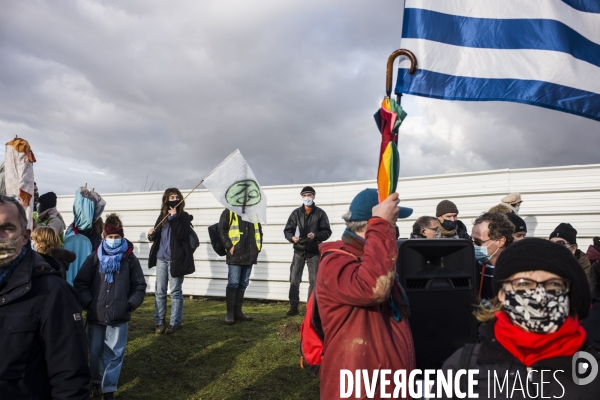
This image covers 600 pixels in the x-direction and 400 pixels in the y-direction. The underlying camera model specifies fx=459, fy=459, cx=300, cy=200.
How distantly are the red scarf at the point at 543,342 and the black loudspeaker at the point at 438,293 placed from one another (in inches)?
51.8

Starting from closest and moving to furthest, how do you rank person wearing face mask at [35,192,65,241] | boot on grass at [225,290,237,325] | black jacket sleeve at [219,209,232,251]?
person wearing face mask at [35,192,65,241] < boot on grass at [225,290,237,325] < black jacket sleeve at [219,209,232,251]

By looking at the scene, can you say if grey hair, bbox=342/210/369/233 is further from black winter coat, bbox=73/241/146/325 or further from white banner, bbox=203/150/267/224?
white banner, bbox=203/150/267/224

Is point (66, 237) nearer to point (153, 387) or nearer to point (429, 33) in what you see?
point (153, 387)

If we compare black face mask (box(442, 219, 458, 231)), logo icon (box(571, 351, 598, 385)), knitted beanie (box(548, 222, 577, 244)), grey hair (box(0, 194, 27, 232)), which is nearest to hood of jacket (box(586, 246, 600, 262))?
knitted beanie (box(548, 222, 577, 244))

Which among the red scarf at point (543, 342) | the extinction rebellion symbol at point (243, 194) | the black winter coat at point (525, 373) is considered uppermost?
the extinction rebellion symbol at point (243, 194)

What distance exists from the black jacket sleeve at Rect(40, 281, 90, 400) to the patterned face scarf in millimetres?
1932

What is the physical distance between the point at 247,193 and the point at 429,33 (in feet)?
14.5

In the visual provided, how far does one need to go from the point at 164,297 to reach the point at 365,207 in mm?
5188

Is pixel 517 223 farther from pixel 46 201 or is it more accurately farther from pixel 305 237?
pixel 46 201

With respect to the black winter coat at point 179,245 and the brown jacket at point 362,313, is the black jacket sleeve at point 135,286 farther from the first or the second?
the brown jacket at point 362,313

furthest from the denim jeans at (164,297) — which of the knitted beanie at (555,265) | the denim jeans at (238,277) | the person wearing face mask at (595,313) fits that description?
the knitted beanie at (555,265)

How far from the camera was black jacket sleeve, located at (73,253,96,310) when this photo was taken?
4855 millimetres

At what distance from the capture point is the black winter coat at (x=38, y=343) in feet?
6.77

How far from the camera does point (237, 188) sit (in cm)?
753
